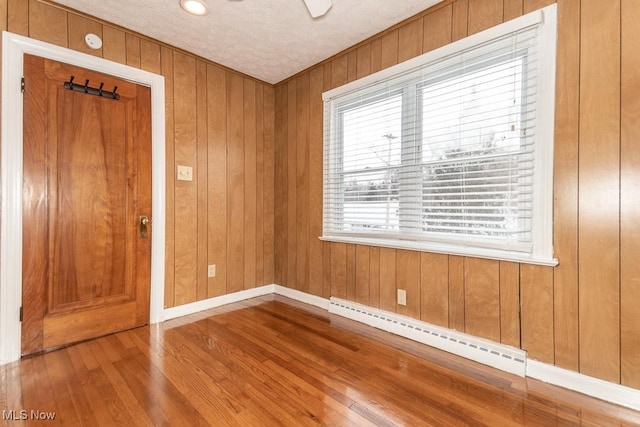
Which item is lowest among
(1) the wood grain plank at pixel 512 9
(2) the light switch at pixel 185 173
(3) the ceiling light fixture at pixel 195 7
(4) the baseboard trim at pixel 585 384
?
(4) the baseboard trim at pixel 585 384

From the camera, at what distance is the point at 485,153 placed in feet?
6.51

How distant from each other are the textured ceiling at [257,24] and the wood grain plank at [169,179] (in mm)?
232

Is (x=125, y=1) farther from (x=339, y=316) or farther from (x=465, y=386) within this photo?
(x=465, y=386)

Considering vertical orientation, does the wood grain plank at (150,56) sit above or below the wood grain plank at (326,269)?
above

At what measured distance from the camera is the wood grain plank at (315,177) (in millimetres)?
3092

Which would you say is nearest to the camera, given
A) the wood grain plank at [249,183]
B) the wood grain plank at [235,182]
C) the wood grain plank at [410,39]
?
the wood grain plank at [410,39]

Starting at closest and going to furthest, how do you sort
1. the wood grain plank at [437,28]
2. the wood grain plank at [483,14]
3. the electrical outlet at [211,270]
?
the wood grain plank at [483,14], the wood grain plank at [437,28], the electrical outlet at [211,270]

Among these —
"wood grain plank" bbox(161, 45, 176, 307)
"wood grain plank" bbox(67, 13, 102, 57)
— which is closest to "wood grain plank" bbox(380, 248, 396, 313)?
"wood grain plank" bbox(161, 45, 176, 307)

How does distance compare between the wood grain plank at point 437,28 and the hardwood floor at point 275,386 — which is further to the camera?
the wood grain plank at point 437,28

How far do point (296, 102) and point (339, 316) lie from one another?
232cm

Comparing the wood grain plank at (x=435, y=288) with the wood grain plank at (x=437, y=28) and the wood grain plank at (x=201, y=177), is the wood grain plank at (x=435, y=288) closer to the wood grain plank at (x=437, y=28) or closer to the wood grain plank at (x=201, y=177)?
the wood grain plank at (x=437, y=28)

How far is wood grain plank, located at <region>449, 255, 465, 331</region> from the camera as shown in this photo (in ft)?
6.84

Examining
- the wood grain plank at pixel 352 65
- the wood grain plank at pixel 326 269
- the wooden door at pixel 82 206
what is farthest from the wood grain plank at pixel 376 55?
→ the wooden door at pixel 82 206

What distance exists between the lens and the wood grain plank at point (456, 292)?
2.09m
